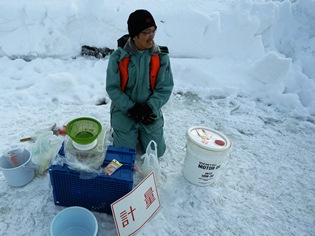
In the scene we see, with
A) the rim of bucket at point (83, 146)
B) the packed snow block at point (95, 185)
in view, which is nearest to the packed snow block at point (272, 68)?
the packed snow block at point (95, 185)

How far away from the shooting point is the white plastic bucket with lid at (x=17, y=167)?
6.02ft

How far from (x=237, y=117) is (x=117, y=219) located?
1.92 m

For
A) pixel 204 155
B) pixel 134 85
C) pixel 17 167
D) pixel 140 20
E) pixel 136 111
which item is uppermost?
pixel 140 20

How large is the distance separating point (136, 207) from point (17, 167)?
870 millimetres

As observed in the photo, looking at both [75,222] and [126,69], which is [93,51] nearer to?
[126,69]

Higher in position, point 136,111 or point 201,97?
point 136,111

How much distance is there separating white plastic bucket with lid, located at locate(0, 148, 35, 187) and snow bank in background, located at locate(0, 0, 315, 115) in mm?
1103

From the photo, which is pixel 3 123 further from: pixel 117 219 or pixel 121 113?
pixel 117 219

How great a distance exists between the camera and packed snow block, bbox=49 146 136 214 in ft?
5.32

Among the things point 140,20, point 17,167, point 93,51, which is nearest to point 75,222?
point 17,167

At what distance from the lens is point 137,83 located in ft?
6.66

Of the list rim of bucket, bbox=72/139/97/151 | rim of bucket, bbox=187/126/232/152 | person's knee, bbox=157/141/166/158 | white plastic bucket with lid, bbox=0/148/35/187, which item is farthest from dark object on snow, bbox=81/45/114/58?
rim of bucket, bbox=72/139/97/151

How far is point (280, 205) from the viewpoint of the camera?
6.78ft

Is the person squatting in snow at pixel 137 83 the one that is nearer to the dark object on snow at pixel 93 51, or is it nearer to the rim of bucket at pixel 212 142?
the rim of bucket at pixel 212 142
